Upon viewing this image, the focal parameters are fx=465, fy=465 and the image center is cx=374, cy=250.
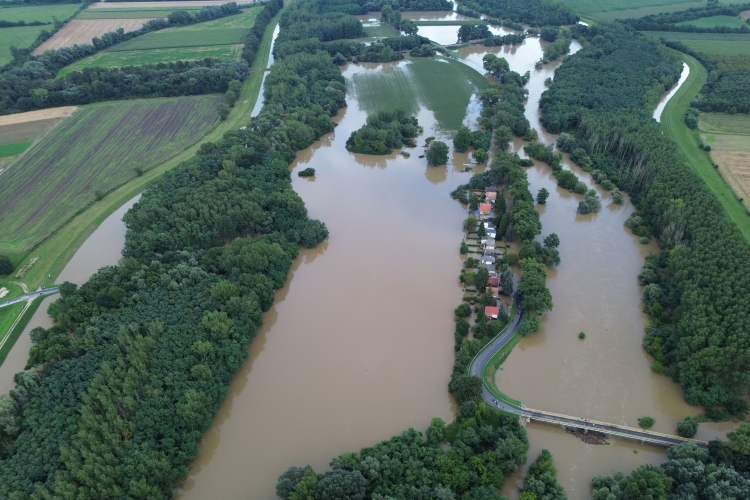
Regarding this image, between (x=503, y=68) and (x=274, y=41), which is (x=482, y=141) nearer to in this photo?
(x=503, y=68)

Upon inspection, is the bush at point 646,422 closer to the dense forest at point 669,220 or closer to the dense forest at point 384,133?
the dense forest at point 669,220

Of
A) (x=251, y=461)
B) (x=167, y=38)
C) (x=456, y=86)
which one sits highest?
(x=167, y=38)

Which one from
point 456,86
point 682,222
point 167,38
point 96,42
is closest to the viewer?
point 682,222

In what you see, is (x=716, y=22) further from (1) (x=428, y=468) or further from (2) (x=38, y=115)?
(2) (x=38, y=115)

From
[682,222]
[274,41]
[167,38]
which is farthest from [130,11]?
[682,222]

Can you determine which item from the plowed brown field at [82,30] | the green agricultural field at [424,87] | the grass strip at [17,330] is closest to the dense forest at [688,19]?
the green agricultural field at [424,87]

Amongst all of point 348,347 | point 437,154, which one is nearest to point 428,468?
point 348,347
